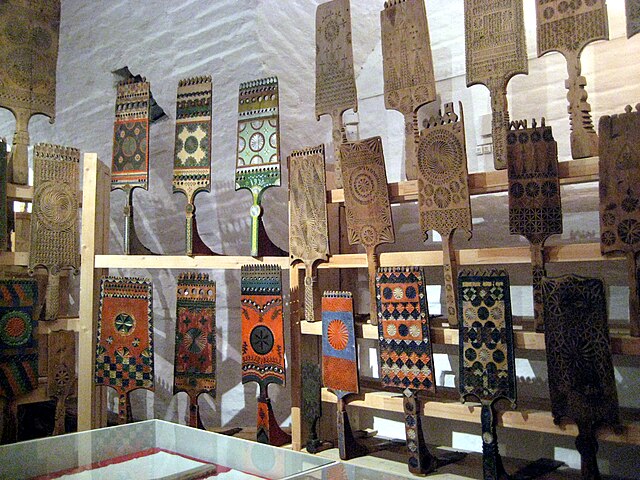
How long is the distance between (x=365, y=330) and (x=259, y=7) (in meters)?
1.93

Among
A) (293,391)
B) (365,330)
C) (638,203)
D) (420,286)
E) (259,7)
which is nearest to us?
(638,203)

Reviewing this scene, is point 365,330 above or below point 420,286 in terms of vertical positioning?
below

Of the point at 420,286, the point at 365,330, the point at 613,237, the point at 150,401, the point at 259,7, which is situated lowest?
the point at 150,401

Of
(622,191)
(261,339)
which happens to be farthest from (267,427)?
(622,191)

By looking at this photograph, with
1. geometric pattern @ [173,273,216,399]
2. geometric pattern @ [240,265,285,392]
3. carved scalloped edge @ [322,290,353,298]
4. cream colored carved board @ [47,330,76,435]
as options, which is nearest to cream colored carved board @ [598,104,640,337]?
carved scalloped edge @ [322,290,353,298]

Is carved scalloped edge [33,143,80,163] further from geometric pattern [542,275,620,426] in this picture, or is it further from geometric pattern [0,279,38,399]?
geometric pattern [542,275,620,426]

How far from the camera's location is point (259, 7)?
3.38 metres

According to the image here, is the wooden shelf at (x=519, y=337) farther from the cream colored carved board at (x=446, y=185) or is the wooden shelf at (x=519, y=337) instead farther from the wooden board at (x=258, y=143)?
the wooden board at (x=258, y=143)

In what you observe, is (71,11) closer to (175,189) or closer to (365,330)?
(175,189)

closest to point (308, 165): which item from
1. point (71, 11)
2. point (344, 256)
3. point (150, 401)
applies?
point (344, 256)

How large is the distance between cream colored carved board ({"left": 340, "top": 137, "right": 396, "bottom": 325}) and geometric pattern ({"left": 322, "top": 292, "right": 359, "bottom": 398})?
0.36 ft

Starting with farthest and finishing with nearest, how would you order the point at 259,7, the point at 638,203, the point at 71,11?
the point at 71,11, the point at 259,7, the point at 638,203

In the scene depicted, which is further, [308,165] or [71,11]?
[71,11]

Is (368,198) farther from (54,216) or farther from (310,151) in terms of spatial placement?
(54,216)
